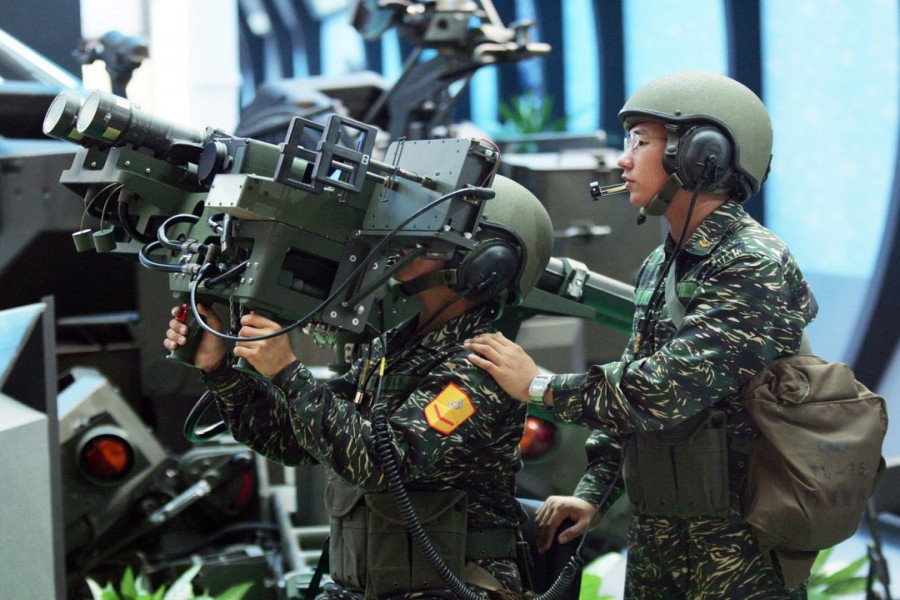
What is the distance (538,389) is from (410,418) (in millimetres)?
293

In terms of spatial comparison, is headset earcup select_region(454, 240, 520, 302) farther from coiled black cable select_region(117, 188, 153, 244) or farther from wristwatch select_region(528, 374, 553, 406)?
coiled black cable select_region(117, 188, 153, 244)

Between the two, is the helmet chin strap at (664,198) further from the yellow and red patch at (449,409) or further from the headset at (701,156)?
the yellow and red patch at (449,409)

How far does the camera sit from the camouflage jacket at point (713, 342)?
8.61 ft

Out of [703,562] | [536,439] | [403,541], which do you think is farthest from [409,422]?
[536,439]

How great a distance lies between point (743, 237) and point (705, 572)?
0.79 m

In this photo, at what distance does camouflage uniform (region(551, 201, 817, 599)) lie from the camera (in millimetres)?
2625

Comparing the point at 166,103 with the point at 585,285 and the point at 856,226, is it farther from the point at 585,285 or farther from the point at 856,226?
the point at 856,226

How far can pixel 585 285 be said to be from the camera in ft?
11.8

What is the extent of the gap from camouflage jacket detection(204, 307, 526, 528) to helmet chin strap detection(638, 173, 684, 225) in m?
0.47

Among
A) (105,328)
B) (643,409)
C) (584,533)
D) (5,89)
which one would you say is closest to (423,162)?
(643,409)

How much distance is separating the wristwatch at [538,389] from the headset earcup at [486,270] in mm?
234

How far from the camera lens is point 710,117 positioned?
9.14ft

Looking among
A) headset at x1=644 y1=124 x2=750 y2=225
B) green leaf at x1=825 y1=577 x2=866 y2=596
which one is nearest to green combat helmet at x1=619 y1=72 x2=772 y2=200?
headset at x1=644 y1=124 x2=750 y2=225

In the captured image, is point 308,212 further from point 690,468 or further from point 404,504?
point 690,468
